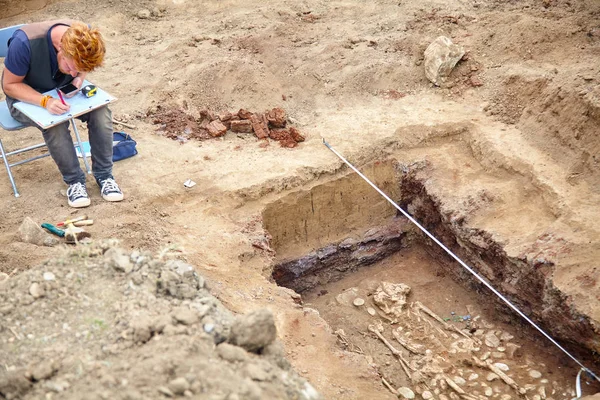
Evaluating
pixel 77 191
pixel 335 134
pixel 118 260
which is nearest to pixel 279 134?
pixel 335 134

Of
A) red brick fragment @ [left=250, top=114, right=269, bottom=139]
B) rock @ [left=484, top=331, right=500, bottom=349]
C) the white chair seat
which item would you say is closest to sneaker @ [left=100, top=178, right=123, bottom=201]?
the white chair seat

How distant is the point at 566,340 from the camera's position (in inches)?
211

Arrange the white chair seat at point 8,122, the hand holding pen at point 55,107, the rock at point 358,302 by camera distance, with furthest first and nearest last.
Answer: the rock at point 358,302
the white chair seat at point 8,122
the hand holding pen at point 55,107

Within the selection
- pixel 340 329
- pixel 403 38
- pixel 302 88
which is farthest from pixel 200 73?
pixel 340 329

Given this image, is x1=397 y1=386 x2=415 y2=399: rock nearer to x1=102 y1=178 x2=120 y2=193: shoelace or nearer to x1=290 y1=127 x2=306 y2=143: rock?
x1=290 y1=127 x2=306 y2=143: rock

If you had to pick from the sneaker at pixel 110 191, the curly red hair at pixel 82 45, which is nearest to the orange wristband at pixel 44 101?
the curly red hair at pixel 82 45

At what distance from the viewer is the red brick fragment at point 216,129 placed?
716 centimetres

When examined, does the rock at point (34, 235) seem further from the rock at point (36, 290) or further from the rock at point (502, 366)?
the rock at point (502, 366)

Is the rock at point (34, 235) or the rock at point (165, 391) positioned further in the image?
the rock at point (34, 235)

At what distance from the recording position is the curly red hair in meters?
4.86

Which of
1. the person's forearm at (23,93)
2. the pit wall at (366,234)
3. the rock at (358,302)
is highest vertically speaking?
the person's forearm at (23,93)

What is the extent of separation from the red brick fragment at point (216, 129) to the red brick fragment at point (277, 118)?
1.89 ft

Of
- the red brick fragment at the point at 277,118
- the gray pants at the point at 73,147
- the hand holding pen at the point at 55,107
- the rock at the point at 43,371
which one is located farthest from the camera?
the red brick fragment at the point at 277,118

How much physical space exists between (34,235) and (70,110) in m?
1.14
